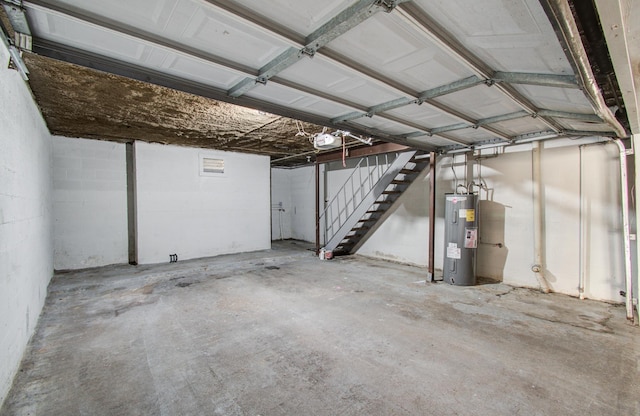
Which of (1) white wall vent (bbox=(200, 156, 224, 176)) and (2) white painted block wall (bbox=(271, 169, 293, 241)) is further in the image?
(2) white painted block wall (bbox=(271, 169, 293, 241))

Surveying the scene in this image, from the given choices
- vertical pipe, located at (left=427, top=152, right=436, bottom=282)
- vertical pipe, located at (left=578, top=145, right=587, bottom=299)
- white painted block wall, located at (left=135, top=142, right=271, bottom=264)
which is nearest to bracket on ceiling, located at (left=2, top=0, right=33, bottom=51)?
white painted block wall, located at (left=135, top=142, right=271, bottom=264)

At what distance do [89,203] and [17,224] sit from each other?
3.42m

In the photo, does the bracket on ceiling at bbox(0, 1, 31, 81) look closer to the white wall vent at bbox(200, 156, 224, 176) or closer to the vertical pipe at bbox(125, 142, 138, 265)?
the vertical pipe at bbox(125, 142, 138, 265)

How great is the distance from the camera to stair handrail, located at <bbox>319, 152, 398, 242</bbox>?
639 cm

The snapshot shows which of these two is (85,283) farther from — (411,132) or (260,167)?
(411,132)

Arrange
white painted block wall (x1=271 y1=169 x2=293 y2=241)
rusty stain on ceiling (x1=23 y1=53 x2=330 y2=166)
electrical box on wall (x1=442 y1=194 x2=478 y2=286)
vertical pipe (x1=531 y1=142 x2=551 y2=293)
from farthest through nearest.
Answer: white painted block wall (x1=271 y1=169 x2=293 y2=241)
electrical box on wall (x1=442 y1=194 x2=478 y2=286)
vertical pipe (x1=531 y1=142 x2=551 y2=293)
rusty stain on ceiling (x1=23 y1=53 x2=330 y2=166)

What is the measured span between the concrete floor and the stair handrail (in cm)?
293

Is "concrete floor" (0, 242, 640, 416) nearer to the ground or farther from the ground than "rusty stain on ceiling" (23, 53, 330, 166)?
nearer to the ground

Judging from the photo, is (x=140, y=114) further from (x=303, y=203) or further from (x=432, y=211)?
(x=303, y=203)

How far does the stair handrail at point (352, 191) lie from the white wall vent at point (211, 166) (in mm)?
2652

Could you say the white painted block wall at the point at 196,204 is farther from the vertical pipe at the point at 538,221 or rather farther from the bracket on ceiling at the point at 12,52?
the vertical pipe at the point at 538,221

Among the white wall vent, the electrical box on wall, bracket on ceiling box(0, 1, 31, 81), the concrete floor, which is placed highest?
bracket on ceiling box(0, 1, 31, 81)

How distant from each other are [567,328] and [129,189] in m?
7.03

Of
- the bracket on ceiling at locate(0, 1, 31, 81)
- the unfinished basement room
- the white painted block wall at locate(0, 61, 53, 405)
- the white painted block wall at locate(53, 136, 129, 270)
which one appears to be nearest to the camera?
the unfinished basement room
